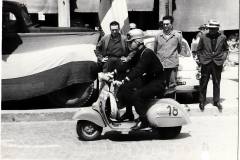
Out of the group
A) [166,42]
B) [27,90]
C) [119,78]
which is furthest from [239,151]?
[27,90]

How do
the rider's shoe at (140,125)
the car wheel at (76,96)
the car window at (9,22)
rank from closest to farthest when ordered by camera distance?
the rider's shoe at (140,125), the car wheel at (76,96), the car window at (9,22)

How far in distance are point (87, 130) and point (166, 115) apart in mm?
1192

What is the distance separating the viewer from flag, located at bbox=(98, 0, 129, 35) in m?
13.0

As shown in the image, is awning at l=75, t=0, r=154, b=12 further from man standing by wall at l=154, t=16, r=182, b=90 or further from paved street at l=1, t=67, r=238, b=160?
paved street at l=1, t=67, r=238, b=160

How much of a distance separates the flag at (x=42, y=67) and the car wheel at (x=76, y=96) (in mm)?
189

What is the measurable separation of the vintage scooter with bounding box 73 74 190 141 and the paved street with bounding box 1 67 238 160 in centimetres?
22

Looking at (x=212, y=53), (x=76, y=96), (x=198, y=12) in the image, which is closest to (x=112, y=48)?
(x=76, y=96)

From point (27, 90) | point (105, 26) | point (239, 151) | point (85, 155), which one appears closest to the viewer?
point (239, 151)

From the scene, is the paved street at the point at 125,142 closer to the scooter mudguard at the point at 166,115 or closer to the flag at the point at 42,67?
the scooter mudguard at the point at 166,115

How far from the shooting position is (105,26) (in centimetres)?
1298

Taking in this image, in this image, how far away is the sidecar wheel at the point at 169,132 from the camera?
850 cm

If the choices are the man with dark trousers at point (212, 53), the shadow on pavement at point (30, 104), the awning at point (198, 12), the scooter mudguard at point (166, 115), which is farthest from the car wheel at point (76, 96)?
the awning at point (198, 12)

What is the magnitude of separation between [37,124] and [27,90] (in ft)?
3.01

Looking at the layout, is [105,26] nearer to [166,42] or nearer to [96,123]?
[166,42]
